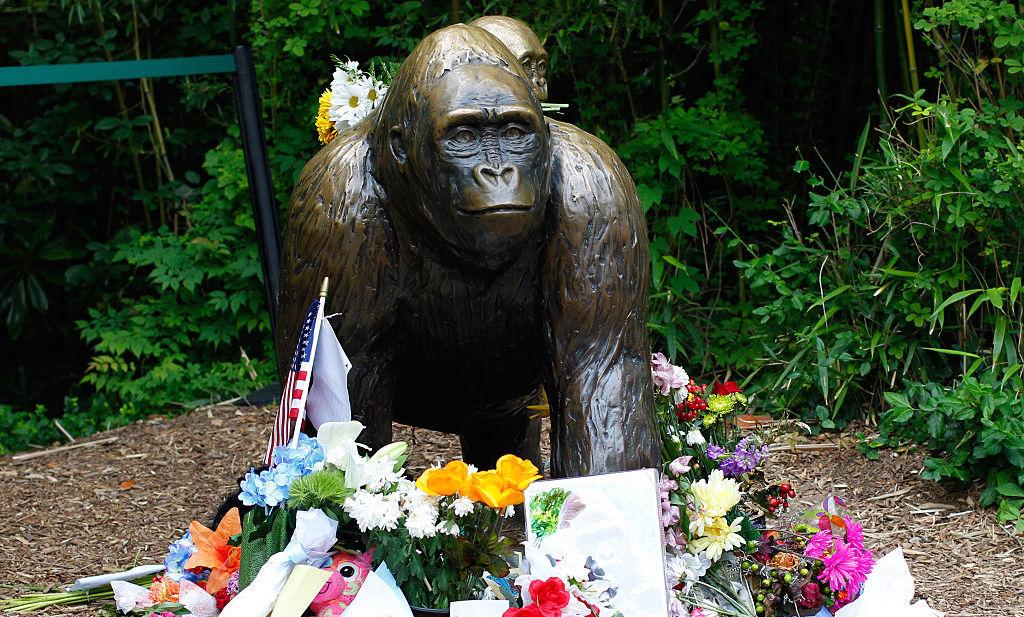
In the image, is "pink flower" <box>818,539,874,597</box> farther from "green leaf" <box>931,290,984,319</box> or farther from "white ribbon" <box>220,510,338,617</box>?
"green leaf" <box>931,290,984,319</box>

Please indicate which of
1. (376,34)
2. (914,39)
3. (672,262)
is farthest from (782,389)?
(376,34)

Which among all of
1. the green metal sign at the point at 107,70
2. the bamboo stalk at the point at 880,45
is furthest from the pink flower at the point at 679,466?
the bamboo stalk at the point at 880,45

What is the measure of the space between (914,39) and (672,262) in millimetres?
1532

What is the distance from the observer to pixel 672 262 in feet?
16.2

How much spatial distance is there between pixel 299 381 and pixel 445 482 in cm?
37

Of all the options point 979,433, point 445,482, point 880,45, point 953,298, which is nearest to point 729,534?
point 445,482

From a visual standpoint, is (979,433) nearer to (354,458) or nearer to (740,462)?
(740,462)

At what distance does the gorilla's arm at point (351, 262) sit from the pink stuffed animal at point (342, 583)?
338mm

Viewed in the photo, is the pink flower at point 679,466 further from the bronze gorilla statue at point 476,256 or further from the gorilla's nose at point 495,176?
the gorilla's nose at point 495,176

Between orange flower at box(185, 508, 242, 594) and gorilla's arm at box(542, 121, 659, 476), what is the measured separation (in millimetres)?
660

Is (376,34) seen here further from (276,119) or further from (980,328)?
(980,328)

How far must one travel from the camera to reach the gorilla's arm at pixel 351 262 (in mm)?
2445

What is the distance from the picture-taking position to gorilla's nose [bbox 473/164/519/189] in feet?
7.22

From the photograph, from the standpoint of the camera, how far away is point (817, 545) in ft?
8.83
